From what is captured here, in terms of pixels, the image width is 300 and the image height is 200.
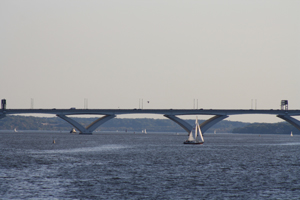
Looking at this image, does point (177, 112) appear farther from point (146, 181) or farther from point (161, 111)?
point (146, 181)

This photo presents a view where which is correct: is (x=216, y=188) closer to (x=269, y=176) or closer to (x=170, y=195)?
(x=170, y=195)

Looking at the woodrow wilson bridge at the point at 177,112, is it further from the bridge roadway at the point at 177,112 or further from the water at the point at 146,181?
the water at the point at 146,181

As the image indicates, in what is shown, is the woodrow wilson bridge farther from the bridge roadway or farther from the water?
the water

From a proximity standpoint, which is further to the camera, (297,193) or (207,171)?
(207,171)

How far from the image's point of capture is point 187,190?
36.3m

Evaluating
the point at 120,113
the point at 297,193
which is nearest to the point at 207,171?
the point at 297,193

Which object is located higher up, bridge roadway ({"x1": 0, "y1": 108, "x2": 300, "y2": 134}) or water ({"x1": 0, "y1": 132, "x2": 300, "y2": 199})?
bridge roadway ({"x1": 0, "y1": 108, "x2": 300, "y2": 134})

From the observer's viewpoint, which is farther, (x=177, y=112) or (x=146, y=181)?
(x=177, y=112)

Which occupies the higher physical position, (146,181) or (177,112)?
(177,112)

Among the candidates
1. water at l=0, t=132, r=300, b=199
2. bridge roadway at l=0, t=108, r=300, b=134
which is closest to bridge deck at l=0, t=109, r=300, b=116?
bridge roadway at l=0, t=108, r=300, b=134

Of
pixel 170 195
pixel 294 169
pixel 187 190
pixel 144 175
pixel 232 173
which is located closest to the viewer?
pixel 170 195

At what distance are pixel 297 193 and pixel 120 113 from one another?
149472 millimetres

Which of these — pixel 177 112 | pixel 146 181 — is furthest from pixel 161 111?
pixel 146 181

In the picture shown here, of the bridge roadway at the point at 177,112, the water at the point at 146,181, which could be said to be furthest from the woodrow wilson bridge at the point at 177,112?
the water at the point at 146,181
